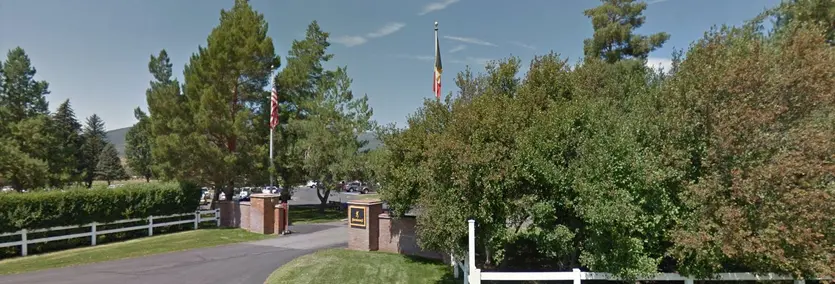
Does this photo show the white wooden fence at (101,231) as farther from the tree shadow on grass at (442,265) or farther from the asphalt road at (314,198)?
the asphalt road at (314,198)

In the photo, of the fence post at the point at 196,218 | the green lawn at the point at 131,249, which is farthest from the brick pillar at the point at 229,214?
the green lawn at the point at 131,249

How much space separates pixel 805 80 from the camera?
7.43 m

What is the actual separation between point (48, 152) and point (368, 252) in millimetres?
32164

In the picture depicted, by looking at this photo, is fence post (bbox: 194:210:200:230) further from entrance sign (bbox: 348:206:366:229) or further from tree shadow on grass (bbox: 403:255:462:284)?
tree shadow on grass (bbox: 403:255:462:284)

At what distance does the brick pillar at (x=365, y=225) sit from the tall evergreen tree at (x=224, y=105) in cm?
1020

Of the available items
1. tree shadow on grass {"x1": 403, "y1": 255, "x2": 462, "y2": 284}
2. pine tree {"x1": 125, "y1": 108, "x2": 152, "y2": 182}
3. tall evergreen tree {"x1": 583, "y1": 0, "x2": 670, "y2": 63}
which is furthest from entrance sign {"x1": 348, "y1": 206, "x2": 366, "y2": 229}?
pine tree {"x1": 125, "y1": 108, "x2": 152, "y2": 182}

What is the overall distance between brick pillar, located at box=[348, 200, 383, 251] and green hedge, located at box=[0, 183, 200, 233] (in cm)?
1069

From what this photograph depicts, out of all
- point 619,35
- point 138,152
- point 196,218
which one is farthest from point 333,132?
point 138,152

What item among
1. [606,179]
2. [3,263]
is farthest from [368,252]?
[3,263]

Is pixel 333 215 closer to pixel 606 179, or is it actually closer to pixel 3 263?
pixel 3 263

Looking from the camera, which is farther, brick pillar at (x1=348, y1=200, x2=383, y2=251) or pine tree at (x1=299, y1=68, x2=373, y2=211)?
pine tree at (x1=299, y1=68, x2=373, y2=211)

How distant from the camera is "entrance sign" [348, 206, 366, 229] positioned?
15391 mm

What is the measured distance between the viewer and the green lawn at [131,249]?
13.7m

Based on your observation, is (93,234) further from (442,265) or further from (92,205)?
(442,265)
